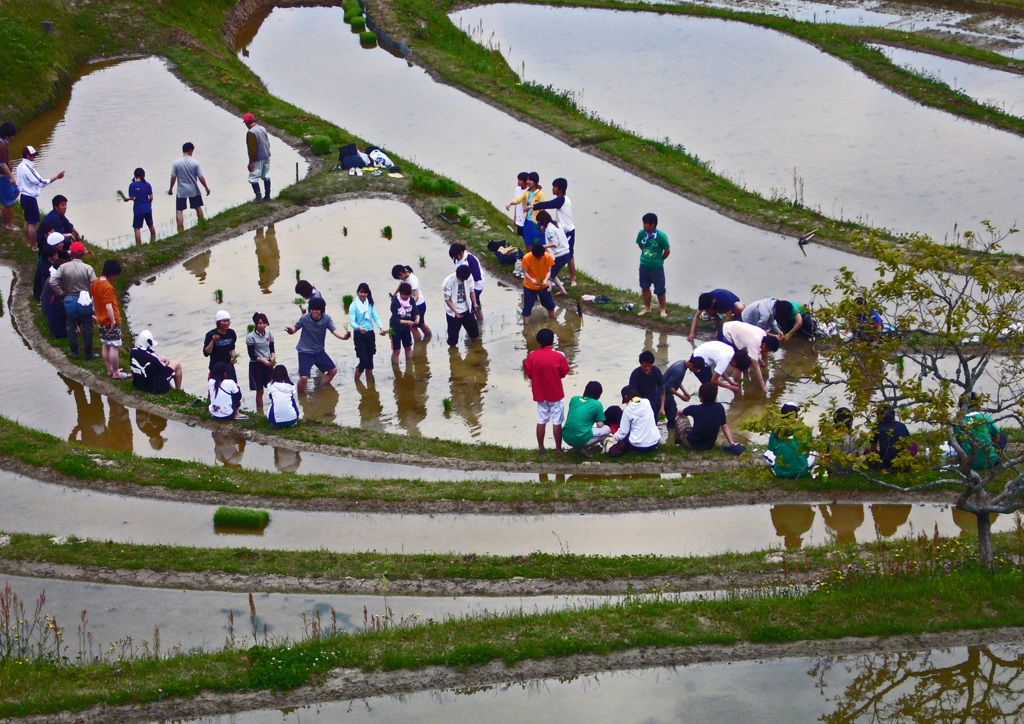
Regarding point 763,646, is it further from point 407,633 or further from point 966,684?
point 407,633

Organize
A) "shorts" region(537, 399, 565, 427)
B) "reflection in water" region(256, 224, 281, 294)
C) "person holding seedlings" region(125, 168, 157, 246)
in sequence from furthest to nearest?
"person holding seedlings" region(125, 168, 157, 246)
"reflection in water" region(256, 224, 281, 294)
"shorts" region(537, 399, 565, 427)

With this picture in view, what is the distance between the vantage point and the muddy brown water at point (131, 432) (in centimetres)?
1545

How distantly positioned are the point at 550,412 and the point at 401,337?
4.35 m

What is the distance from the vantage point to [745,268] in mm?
21422

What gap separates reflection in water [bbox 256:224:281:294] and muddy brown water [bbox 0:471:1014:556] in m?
8.25

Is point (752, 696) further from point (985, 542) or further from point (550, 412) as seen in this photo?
point (550, 412)

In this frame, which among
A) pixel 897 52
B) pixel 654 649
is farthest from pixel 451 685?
pixel 897 52

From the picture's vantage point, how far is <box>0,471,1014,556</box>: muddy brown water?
43.5ft

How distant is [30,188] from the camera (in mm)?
21984

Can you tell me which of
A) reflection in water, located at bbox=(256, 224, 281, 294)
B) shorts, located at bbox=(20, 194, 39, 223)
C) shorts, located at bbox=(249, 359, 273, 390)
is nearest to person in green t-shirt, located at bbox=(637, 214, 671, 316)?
shorts, located at bbox=(249, 359, 273, 390)

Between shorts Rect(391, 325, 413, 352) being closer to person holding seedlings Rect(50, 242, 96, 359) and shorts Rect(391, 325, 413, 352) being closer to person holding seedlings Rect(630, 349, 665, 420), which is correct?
person holding seedlings Rect(630, 349, 665, 420)

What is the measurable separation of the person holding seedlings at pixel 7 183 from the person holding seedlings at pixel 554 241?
1208 centimetres

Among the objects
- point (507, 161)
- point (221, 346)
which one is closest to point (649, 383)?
point (221, 346)

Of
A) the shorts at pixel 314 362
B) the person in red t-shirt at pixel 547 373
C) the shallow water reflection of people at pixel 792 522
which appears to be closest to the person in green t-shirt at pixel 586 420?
the person in red t-shirt at pixel 547 373
